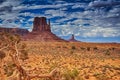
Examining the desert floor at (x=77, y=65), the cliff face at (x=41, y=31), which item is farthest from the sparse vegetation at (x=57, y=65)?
the cliff face at (x=41, y=31)

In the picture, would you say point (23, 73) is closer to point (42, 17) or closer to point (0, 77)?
point (0, 77)

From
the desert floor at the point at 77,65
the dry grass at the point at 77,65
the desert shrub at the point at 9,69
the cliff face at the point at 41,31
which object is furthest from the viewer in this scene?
the cliff face at the point at 41,31

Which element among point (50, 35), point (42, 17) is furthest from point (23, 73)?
point (42, 17)

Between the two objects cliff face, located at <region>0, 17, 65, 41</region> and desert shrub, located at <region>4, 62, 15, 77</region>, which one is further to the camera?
cliff face, located at <region>0, 17, 65, 41</region>

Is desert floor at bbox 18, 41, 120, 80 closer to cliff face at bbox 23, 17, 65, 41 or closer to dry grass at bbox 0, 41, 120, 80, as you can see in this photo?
dry grass at bbox 0, 41, 120, 80

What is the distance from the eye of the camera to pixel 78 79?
1702cm

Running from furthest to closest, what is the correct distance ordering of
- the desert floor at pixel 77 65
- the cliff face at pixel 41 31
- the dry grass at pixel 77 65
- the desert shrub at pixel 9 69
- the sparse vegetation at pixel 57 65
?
the cliff face at pixel 41 31 → the desert floor at pixel 77 65 → the dry grass at pixel 77 65 → the desert shrub at pixel 9 69 → the sparse vegetation at pixel 57 65

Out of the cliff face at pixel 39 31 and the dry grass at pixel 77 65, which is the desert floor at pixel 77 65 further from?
the cliff face at pixel 39 31

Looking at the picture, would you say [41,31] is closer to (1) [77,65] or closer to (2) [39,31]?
(2) [39,31]

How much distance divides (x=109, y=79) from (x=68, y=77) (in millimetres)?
6981

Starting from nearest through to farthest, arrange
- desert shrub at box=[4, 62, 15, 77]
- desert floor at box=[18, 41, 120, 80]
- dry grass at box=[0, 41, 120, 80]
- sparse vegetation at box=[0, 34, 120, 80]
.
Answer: sparse vegetation at box=[0, 34, 120, 80]
desert shrub at box=[4, 62, 15, 77]
dry grass at box=[0, 41, 120, 80]
desert floor at box=[18, 41, 120, 80]

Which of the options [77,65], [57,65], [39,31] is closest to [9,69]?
[57,65]

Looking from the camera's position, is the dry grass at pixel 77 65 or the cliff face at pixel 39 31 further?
the cliff face at pixel 39 31

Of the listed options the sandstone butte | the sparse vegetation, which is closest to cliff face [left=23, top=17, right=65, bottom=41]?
the sandstone butte
